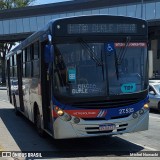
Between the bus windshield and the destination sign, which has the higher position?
the destination sign

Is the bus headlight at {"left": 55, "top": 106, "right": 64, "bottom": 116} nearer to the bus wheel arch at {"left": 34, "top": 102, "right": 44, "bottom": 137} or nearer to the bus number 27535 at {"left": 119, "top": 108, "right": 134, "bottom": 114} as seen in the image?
the bus number 27535 at {"left": 119, "top": 108, "right": 134, "bottom": 114}

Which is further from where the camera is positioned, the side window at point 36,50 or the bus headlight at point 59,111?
the side window at point 36,50

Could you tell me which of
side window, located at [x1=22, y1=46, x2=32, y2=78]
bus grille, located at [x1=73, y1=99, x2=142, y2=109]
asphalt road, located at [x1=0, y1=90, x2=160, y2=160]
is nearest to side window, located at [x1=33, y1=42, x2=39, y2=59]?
side window, located at [x1=22, y1=46, x2=32, y2=78]

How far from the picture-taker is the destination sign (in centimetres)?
966

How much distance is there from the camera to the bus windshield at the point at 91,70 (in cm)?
939

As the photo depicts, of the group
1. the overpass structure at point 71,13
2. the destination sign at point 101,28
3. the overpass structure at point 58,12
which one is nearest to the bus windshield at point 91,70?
the destination sign at point 101,28

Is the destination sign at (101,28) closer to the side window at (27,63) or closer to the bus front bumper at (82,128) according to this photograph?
the bus front bumper at (82,128)

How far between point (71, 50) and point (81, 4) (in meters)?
57.1

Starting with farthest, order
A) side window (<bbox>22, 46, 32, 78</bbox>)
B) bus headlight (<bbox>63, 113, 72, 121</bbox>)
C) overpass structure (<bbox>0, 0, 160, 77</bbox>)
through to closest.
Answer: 1. overpass structure (<bbox>0, 0, 160, 77</bbox>)
2. side window (<bbox>22, 46, 32, 78</bbox>)
3. bus headlight (<bbox>63, 113, 72, 121</bbox>)

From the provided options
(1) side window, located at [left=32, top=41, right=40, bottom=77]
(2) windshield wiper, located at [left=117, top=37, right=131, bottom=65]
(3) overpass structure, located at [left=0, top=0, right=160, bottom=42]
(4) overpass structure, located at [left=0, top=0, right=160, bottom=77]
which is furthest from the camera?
(3) overpass structure, located at [left=0, top=0, right=160, bottom=42]

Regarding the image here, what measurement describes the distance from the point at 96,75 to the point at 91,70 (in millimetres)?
Result: 162

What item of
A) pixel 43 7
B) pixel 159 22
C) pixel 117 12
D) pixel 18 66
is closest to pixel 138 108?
pixel 18 66

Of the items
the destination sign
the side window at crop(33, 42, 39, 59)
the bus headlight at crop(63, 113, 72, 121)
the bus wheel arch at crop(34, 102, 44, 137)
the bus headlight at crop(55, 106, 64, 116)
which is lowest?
the bus wheel arch at crop(34, 102, 44, 137)

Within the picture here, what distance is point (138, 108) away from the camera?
978 cm
